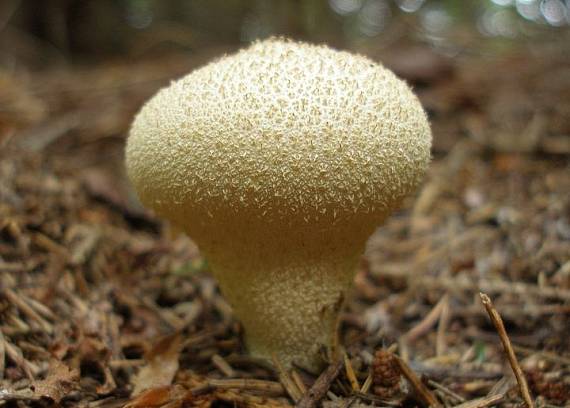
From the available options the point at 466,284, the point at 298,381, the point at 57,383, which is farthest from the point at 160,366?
the point at 466,284

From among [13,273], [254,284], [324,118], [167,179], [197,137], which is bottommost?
[13,273]

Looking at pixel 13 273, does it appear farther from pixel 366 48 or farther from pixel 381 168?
pixel 366 48

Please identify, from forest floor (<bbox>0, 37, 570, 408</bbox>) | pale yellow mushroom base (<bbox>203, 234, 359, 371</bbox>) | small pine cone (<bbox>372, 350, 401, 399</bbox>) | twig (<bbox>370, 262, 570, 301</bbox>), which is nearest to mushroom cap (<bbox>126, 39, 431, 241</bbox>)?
pale yellow mushroom base (<bbox>203, 234, 359, 371</bbox>)

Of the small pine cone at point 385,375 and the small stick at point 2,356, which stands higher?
the small pine cone at point 385,375

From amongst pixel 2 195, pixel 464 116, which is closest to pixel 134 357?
pixel 2 195

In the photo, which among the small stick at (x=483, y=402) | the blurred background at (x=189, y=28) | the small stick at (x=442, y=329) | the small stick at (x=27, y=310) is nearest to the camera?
the small stick at (x=483, y=402)

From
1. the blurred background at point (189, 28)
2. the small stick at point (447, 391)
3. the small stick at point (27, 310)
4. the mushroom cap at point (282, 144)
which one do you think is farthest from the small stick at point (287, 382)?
the blurred background at point (189, 28)

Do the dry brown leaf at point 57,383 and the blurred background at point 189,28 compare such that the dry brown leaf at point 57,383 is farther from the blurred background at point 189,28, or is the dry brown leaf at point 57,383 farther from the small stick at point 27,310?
the blurred background at point 189,28

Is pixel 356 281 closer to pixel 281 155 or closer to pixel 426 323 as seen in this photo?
pixel 426 323
